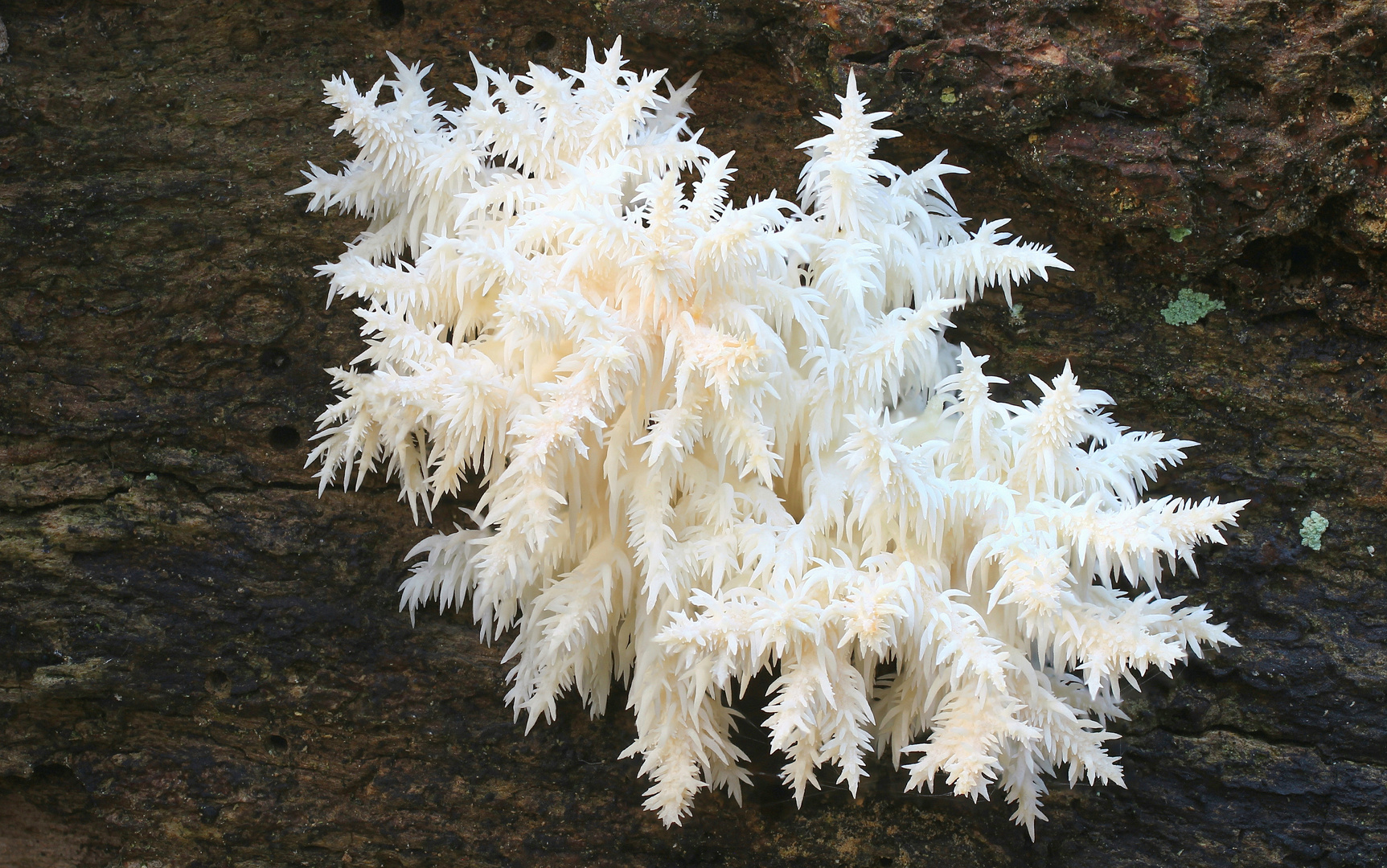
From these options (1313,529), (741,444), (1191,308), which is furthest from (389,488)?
(1313,529)

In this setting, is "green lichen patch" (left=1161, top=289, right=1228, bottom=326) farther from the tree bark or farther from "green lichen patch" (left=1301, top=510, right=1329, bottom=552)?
"green lichen patch" (left=1301, top=510, right=1329, bottom=552)

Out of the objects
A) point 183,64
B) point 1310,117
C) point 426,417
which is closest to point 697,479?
point 426,417

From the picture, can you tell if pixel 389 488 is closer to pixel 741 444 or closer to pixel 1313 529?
pixel 741 444

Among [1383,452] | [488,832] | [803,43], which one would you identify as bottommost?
[488,832]

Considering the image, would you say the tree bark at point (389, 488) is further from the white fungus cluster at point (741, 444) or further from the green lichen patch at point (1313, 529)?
the white fungus cluster at point (741, 444)

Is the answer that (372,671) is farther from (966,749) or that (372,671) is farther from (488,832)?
(966,749)

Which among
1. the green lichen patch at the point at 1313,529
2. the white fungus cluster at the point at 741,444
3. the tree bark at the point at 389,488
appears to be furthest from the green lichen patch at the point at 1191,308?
the green lichen patch at the point at 1313,529

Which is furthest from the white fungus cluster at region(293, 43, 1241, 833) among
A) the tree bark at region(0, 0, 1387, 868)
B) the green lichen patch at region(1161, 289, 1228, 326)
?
the green lichen patch at region(1161, 289, 1228, 326)
